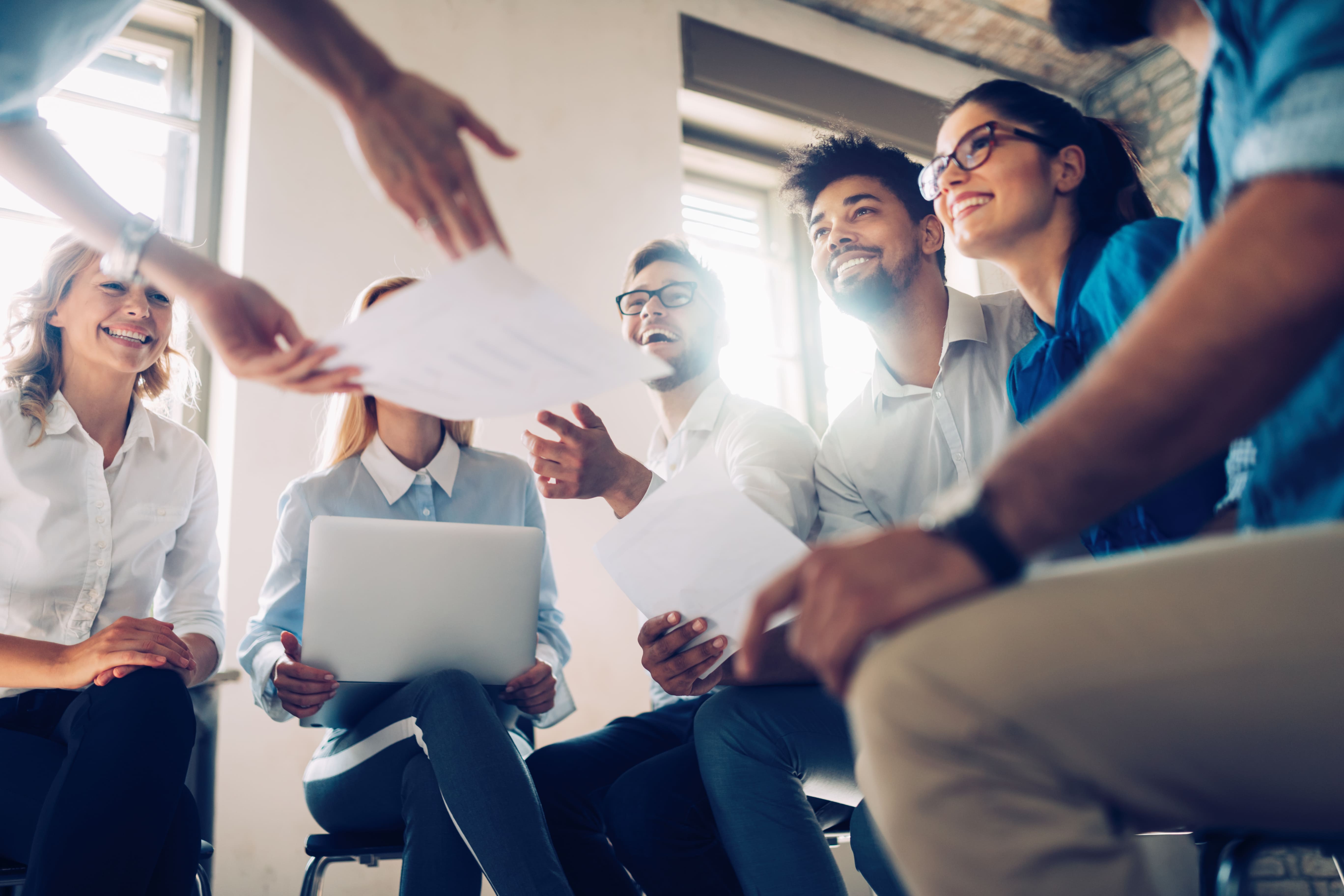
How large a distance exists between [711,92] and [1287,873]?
3501 millimetres

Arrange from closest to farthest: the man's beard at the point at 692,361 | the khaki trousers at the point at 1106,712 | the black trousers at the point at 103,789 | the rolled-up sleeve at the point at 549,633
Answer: the khaki trousers at the point at 1106,712
the black trousers at the point at 103,789
the rolled-up sleeve at the point at 549,633
the man's beard at the point at 692,361

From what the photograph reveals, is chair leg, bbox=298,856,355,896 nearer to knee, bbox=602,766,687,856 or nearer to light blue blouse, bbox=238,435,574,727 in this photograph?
light blue blouse, bbox=238,435,574,727

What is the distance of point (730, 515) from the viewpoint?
40.3 inches

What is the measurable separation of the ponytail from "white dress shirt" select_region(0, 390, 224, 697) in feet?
5.25

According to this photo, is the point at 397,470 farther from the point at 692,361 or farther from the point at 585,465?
the point at 692,361

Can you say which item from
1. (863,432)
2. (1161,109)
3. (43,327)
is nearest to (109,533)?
(43,327)

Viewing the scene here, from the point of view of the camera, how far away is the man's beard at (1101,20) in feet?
2.21

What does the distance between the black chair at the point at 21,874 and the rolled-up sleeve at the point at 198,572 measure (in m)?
0.34

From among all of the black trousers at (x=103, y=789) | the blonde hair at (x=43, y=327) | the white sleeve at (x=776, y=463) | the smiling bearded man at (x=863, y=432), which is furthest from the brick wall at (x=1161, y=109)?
the black trousers at (x=103, y=789)

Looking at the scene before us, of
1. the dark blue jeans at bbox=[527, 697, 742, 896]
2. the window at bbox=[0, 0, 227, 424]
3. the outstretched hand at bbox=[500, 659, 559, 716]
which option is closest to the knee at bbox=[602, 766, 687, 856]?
the dark blue jeans at bbox=[527, 697, 742, 896]

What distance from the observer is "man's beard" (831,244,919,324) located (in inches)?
67.5

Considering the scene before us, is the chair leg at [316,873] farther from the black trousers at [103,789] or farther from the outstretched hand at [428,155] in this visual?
the outstretched hand at [428,155]

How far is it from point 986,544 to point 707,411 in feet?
4.82

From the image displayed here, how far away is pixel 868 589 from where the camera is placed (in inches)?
16.7
